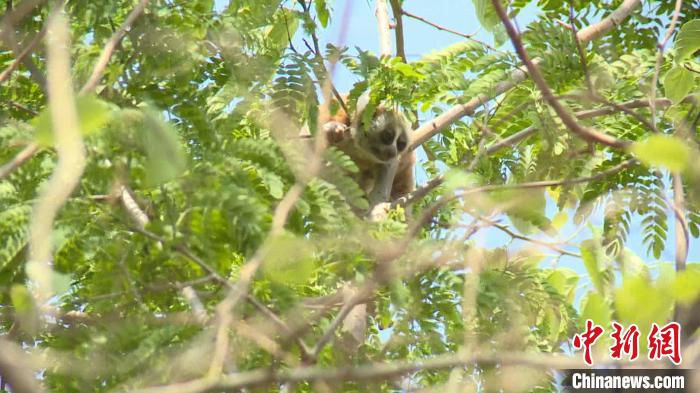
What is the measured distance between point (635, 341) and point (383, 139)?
5.45m

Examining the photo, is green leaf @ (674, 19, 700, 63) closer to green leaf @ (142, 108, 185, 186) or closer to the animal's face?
green leaf @ (142, 108, 185, 186)

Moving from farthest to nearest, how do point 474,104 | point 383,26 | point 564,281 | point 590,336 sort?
point 383,26 → point 474,104 → point 564,281 → point 590,336

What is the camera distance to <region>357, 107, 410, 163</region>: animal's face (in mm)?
7094

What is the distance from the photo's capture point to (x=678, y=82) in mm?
3805

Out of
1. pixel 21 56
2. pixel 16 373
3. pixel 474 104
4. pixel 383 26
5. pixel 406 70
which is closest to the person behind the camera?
pixel 16 373

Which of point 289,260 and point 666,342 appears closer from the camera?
point 666,342

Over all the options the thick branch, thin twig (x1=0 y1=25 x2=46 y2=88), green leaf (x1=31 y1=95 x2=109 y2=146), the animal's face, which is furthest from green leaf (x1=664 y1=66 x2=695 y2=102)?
the animal's face

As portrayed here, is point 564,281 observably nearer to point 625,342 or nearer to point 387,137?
point 625,342

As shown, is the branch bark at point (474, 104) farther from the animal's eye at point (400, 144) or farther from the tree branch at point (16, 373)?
the tree branch at point (16, 373)

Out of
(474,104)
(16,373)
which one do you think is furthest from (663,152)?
(474,104)

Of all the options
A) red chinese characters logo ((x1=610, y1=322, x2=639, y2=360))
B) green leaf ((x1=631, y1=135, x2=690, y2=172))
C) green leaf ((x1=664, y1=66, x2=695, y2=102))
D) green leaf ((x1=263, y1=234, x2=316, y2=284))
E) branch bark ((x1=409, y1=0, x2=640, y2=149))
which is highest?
branch bark ((x1=409, y1=0, x2=640, y2=149))

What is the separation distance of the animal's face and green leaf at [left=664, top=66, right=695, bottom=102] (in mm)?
3275

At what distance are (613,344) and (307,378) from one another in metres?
0.78

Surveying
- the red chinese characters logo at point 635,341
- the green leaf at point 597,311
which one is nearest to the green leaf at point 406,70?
the red chinese characters logo at point 635,341
